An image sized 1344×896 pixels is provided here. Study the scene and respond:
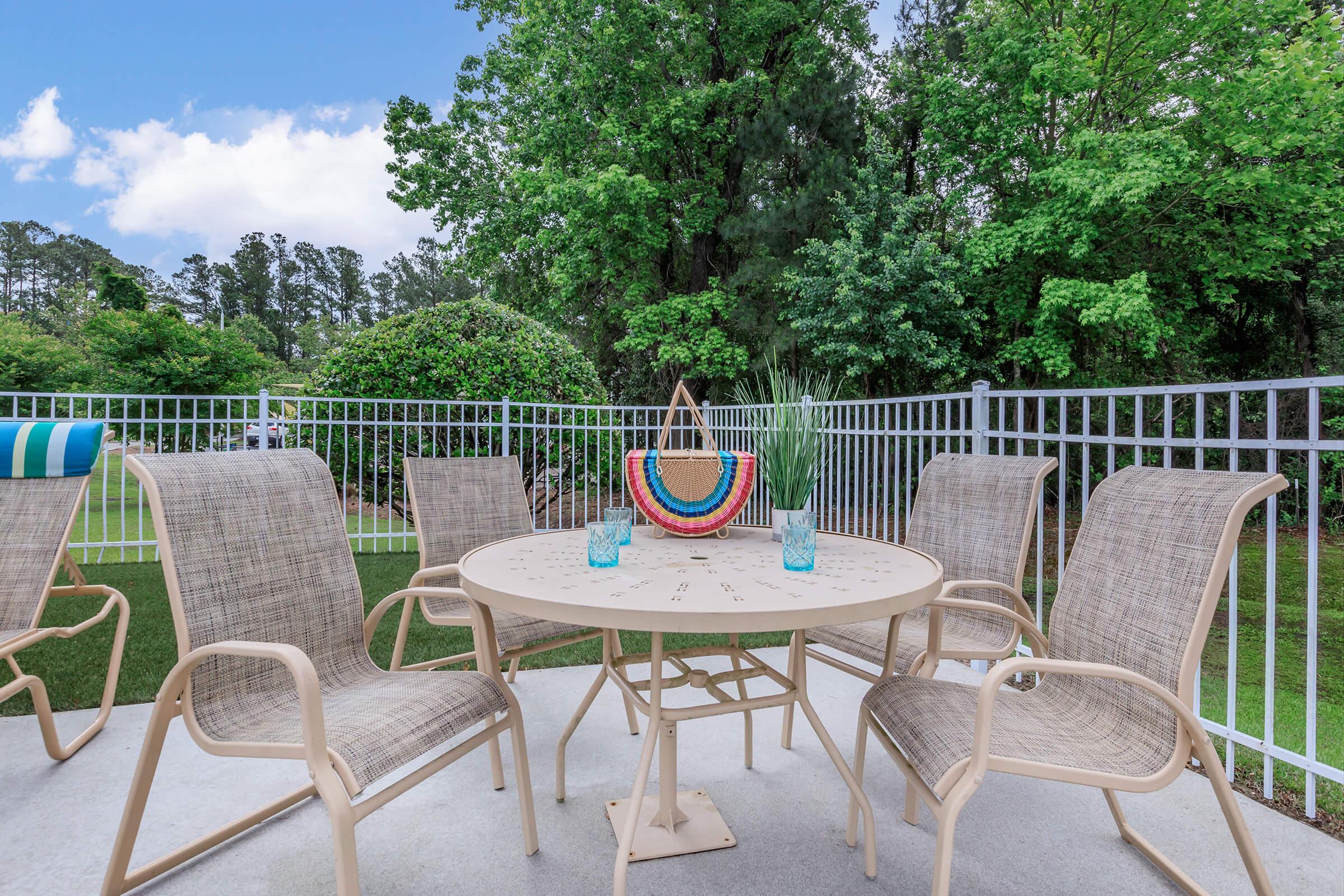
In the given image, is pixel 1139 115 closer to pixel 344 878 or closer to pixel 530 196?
pixel 530 196

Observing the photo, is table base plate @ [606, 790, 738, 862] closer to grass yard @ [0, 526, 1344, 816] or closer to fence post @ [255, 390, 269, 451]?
grass yard @ [0, 526, 1344, 816]

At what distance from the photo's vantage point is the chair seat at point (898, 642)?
1912 mm

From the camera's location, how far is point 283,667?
1664 mm

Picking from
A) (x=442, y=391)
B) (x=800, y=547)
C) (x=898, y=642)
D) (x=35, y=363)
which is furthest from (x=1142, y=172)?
(x=35, y=363)

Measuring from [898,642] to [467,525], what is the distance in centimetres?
173

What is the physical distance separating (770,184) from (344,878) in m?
10.8

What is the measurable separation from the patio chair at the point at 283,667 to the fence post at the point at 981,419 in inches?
95.9

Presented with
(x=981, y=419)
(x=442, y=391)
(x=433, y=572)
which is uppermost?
(x=442, y=391)

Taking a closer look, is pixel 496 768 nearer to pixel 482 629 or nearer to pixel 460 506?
pixel 482 629

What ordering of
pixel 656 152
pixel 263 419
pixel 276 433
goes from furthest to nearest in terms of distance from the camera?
pixel 656 152 → pixel 276 433 → pixel 263 419

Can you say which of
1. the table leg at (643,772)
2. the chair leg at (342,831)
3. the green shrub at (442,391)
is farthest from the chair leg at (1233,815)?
the green shrub at (442,391)

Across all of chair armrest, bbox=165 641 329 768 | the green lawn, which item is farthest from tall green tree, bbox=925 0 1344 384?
chair armrest, bbox=165 641 329 768

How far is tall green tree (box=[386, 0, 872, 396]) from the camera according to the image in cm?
984

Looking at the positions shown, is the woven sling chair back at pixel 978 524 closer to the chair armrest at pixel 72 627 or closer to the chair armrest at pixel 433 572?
the chair armrest at pixel 433 572
